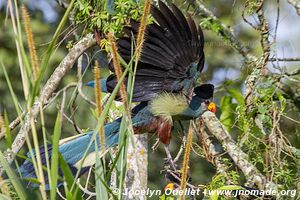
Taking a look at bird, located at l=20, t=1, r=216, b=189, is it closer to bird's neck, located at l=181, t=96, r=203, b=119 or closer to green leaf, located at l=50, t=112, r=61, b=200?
bird's neck, located at l=181, t=96, r=203, b=119

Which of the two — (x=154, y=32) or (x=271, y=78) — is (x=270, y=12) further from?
(x=154, y=32)

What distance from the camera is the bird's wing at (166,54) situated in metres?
2.44

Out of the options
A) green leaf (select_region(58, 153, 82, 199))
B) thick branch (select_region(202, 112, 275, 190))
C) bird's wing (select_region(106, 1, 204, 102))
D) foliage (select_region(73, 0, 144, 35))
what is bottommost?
thick branch (select_region(202, 112, 275, 190))

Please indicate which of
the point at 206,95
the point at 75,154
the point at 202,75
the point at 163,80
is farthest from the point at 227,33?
the point at 75,154

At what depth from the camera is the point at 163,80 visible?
264cm

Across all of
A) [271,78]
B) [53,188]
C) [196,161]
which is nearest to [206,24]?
[271,78]

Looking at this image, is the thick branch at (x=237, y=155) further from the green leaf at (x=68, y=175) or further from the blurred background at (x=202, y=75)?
the green leaf at (x=68, y=175)

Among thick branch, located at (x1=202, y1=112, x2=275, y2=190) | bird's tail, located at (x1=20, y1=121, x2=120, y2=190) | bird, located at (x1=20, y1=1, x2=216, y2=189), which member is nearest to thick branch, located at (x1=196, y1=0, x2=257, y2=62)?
thick branch, located at (x1=202, y1=112, x2=275, y2=190)

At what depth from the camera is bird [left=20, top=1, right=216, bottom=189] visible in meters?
2.43

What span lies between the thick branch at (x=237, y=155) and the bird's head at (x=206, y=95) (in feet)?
0.57

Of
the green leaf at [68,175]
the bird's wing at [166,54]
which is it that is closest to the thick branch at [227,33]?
the bird's wing at [166,54]

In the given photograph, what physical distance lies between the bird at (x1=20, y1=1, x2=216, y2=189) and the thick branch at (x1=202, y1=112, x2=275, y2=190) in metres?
0.19

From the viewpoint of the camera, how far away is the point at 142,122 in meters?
2.78

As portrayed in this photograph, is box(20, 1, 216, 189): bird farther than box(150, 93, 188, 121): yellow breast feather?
No
